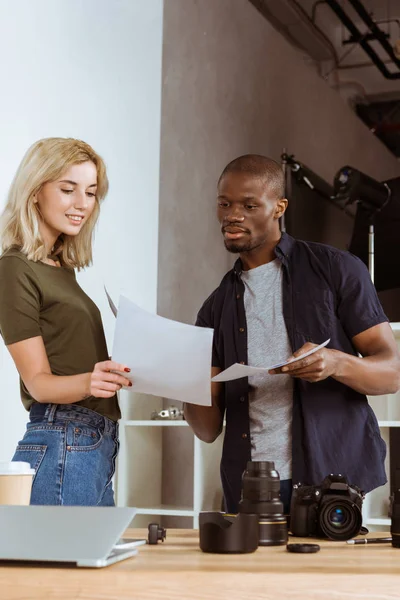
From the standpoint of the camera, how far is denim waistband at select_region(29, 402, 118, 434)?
1642 millimetres

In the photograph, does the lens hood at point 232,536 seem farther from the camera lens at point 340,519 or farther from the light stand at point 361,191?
the light stand at point 361,191

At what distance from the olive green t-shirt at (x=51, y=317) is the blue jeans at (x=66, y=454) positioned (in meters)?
0.04

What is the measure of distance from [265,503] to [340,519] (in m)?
0.18

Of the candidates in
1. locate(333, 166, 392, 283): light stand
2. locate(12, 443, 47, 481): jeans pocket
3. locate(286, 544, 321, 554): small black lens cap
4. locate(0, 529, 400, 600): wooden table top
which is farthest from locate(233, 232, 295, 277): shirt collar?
locate(333, 166, 392, 283): light stand

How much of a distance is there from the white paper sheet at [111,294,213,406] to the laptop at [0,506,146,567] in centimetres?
56

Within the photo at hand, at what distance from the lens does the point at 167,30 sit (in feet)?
13.4

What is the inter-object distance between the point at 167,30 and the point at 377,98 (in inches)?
Answer: 130

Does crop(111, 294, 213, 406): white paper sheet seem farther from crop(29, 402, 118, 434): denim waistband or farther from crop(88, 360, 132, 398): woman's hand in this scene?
crop(29, 402, 118, 434): denim waistband

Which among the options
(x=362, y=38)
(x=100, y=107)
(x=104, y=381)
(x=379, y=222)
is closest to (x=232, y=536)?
(x=104, y=381)

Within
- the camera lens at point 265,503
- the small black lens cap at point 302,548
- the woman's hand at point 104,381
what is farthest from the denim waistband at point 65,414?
the small black lens cap at point 302,548

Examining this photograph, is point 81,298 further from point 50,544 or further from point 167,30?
point 167,30

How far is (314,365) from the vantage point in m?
1.60

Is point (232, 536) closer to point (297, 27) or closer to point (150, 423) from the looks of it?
point (150, 423)

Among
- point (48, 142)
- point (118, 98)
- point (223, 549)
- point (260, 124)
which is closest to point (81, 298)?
point (48, 142)
